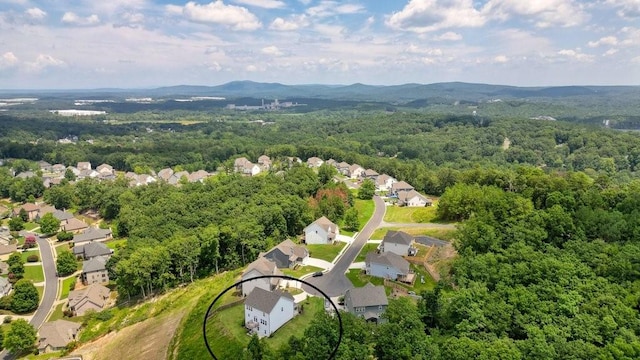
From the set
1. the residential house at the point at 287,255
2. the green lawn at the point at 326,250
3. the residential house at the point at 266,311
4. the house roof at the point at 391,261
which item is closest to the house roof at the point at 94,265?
the residential house at the point at 287,255

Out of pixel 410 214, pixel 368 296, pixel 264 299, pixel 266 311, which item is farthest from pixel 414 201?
pixel 266 311

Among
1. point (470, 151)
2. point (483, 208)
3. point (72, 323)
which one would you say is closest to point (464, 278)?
point (483, 208)

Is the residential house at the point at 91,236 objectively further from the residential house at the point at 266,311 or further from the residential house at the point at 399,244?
the residential house at the point at 399,244

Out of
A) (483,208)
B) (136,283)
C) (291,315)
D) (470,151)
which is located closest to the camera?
(291,315)

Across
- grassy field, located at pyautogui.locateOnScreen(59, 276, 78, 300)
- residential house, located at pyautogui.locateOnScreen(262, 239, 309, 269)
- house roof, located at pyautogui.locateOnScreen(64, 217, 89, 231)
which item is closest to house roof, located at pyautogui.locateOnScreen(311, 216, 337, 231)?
residential house, located at pyautogui.locateOnScreen(262, 239, 309, 269)

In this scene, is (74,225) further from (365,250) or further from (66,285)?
(365,250)

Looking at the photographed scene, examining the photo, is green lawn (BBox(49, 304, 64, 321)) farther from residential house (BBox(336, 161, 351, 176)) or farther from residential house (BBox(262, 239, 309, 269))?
residential house (BBox(336, 161, 351, 176))

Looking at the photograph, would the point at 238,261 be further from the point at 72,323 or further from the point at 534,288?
the point at 534,288
